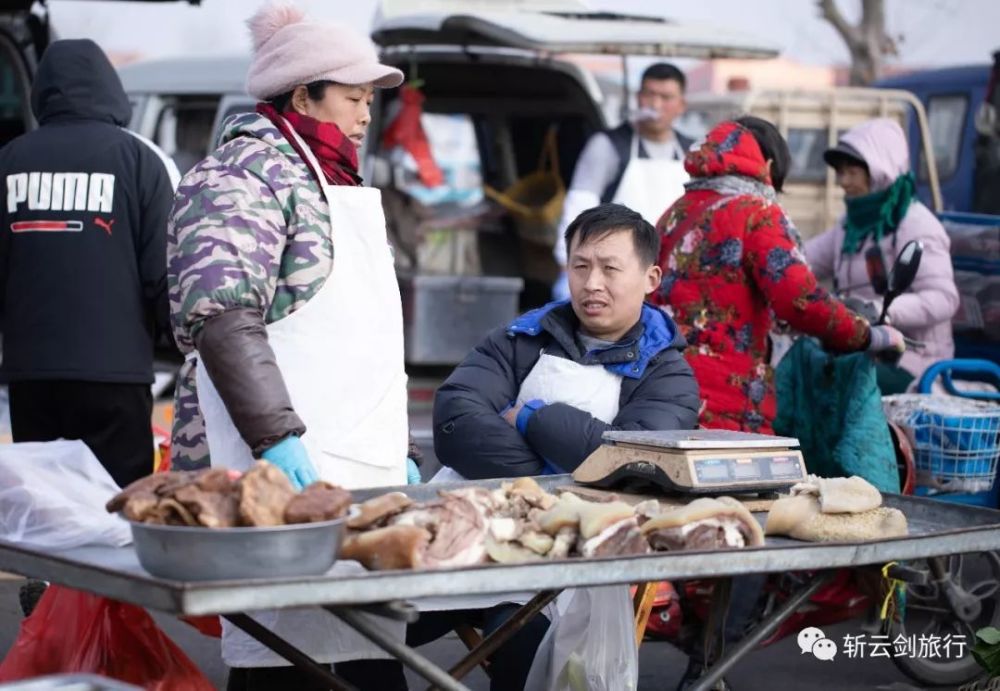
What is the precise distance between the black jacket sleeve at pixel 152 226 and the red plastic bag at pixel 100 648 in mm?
1847

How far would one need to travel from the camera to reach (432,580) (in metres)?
2.83

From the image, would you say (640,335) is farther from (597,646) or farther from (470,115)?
(470,115)

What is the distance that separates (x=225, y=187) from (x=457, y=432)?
978 millimetres

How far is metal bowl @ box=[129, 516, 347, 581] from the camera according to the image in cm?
269

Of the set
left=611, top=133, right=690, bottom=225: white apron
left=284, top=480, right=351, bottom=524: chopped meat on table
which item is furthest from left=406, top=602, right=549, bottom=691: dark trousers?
left=611, top=133, right=690, bottom=225: white apron

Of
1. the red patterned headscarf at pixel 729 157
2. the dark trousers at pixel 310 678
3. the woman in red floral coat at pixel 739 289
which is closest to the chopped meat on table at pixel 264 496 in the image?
the dark trousers at pixel 310 678

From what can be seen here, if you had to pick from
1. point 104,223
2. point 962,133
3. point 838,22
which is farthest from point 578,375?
point 838,22

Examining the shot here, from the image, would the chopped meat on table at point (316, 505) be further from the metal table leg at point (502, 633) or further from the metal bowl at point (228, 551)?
the metal table leg at point (502, 633)

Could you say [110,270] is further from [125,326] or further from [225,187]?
[225,187]

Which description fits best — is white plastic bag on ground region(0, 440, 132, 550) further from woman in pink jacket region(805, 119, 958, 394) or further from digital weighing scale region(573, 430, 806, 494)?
woman in pink jacket region(805, 119, 958, 394)

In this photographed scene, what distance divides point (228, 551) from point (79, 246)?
9.32ft

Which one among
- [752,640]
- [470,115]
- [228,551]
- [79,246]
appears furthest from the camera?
[470,115]

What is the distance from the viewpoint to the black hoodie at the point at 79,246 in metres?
5.31

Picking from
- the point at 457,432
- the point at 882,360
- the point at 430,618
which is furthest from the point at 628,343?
the point at 882,360
